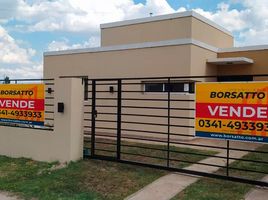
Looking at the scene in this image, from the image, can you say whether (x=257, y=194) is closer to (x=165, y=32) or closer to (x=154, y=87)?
(x=154, y=87)

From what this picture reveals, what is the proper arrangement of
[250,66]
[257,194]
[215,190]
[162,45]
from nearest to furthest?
[257,194]
[215,190]
[162,45]
[250,66]

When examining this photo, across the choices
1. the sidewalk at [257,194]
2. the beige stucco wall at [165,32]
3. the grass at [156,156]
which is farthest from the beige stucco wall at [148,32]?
the sidewalk at [257,194]

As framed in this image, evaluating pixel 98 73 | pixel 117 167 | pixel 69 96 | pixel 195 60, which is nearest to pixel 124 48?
pixel 98 73

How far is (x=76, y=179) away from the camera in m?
7.77

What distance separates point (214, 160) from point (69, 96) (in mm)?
4287

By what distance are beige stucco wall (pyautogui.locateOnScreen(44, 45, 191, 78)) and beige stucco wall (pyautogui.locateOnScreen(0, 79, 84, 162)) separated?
19.6 feet

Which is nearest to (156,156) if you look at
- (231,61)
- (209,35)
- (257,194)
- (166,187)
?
(166,187)

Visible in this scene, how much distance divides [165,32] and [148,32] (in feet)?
2.91

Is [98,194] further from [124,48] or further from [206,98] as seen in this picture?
[124,48]

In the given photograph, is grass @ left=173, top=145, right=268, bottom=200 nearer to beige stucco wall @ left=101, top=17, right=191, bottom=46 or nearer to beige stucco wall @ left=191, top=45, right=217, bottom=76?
beige stucco wall @ left=191, top=45, right=217, bottom=76

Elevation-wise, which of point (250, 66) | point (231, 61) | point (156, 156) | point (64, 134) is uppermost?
point (231, 61)

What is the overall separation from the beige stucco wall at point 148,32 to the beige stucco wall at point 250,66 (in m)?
2.49

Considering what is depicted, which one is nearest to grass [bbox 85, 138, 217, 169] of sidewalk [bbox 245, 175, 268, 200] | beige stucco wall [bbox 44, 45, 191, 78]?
sidewalk [bbox 245, 175, 268, 200]

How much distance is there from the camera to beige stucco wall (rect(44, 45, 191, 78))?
47.6ft
